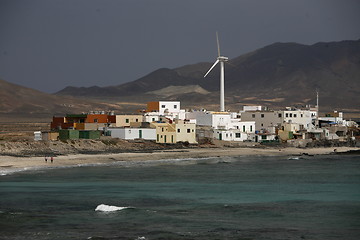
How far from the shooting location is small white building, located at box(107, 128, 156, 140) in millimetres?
101750

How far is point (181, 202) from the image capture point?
51.7 m

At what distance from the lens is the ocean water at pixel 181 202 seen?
41.2m

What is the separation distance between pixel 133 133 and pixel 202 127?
1300 centimetres

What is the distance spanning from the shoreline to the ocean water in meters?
2.72

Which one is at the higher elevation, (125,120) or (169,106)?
(169,106)

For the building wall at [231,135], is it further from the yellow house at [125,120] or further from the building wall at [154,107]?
the building wall at [154,107]

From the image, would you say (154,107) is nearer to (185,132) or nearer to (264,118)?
(264,118)

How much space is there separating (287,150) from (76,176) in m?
44.7

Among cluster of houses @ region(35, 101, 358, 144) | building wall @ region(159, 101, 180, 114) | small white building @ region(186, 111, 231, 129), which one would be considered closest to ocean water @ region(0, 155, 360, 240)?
cluster of houses @ region(35, 101, 358, 144)

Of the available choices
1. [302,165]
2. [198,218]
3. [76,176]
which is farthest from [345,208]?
[302,165]

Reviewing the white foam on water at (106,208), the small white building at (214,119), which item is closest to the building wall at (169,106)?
the small white building at (214,119)

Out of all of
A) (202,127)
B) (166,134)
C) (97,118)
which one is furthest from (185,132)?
(97,118)

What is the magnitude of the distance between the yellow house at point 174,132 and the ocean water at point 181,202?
22076 millimetres

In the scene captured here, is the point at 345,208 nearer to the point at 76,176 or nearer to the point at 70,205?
the point at 70,205
